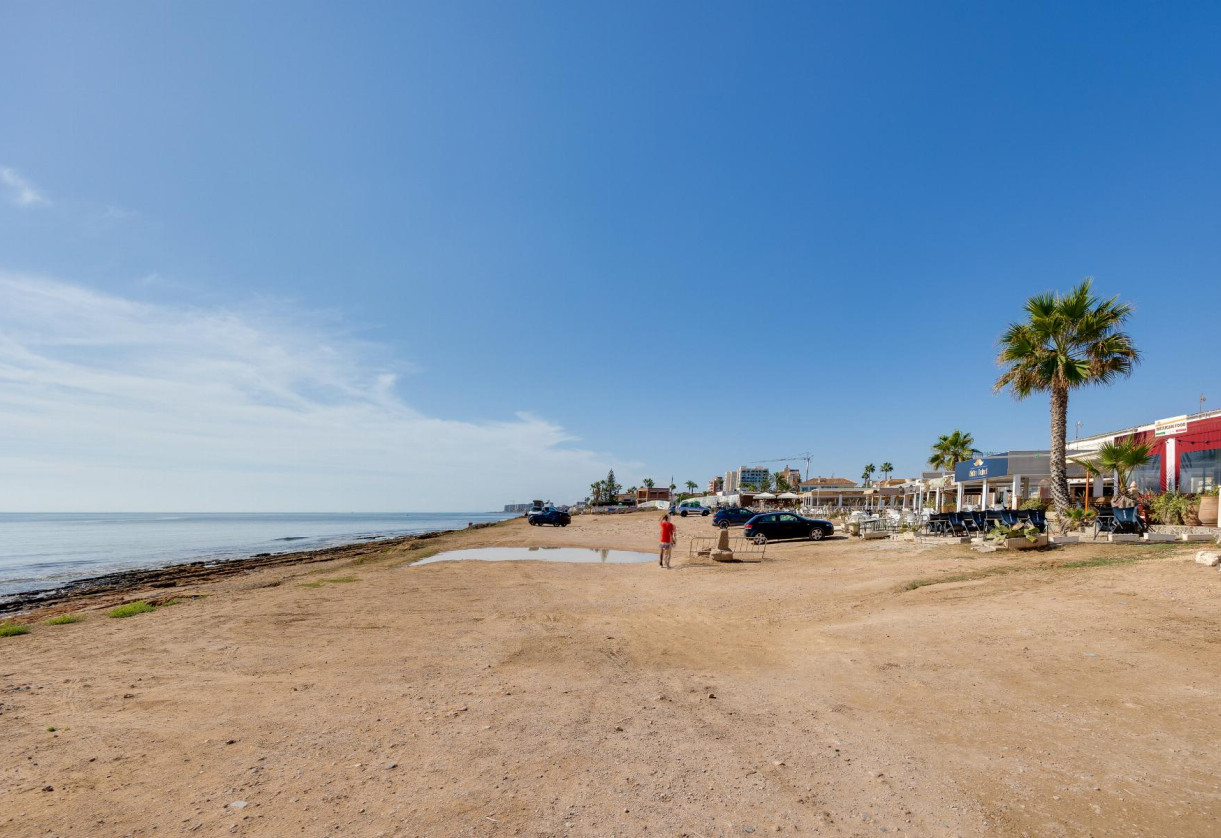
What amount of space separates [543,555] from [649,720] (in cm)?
2006

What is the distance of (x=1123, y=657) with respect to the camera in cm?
668

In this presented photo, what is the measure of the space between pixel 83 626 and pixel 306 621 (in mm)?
5038

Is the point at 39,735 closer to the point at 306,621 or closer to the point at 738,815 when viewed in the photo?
the point at 306,621

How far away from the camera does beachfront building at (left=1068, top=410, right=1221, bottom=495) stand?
70.5 feet

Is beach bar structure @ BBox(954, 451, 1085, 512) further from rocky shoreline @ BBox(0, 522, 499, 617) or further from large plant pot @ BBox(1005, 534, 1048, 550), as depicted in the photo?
rocky shoreline @ BBox(0, 522, 499, 617)

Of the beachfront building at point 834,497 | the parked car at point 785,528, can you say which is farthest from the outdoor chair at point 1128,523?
the beachfront building at point 834,497

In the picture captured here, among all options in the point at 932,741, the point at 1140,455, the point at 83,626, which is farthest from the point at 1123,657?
the point at 1140,455

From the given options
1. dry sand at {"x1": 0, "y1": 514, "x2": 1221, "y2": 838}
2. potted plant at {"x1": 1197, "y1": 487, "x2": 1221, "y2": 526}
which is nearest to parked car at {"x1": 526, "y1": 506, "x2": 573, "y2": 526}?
dry sand at {"x1": 0, "y1": 514, "x2": 1221, "y2": 838}

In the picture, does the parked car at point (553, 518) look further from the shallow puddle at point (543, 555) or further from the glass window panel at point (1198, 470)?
the glass window panel at point (1198, 470)

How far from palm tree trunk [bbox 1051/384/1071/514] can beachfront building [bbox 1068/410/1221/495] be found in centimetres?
571

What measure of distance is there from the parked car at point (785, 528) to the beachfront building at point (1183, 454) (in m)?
12.7

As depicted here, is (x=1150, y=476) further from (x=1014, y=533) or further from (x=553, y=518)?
(x=553, y=518)

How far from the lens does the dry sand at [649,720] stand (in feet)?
12.6

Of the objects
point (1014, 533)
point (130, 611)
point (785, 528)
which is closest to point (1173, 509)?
point (1014, 533)
